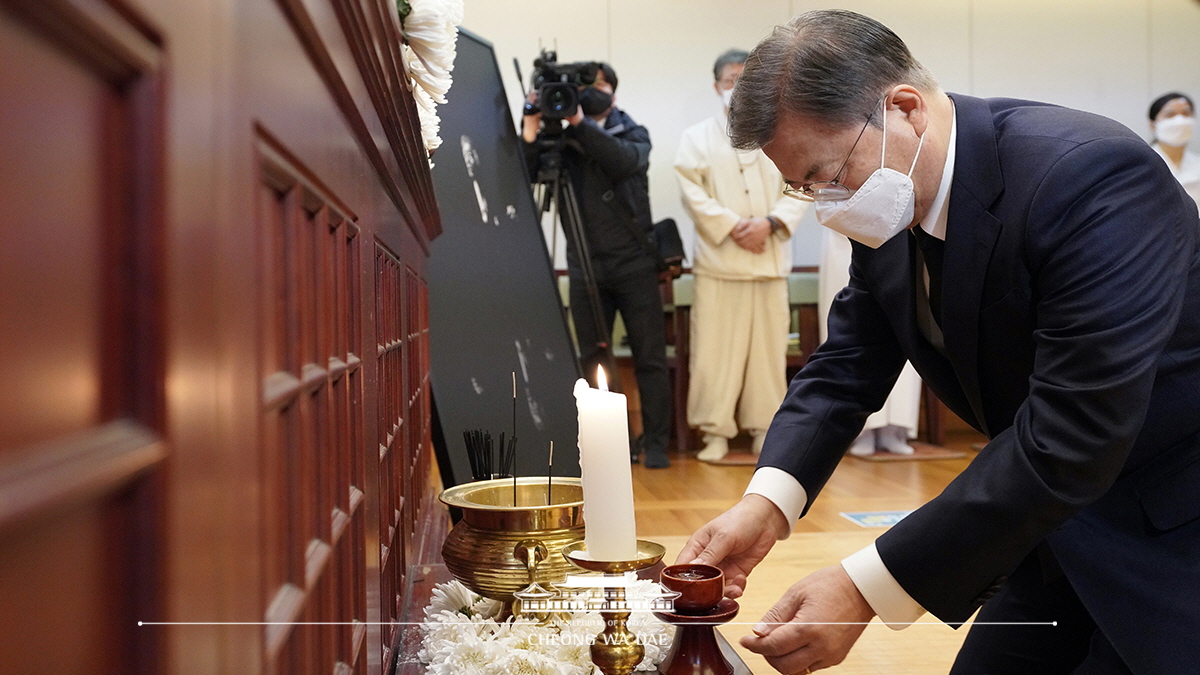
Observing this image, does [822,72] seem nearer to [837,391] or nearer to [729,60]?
[837,391]

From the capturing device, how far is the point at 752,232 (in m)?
4.24

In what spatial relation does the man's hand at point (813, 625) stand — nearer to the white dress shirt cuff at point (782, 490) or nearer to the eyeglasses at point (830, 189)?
the white dress shirt cuff at point (782, 490)

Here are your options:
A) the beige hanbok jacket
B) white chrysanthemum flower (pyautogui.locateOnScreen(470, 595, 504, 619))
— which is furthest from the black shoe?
white chrysanthemum flower (pyautogui.locateOnScreen(470, 595, 504, 619))

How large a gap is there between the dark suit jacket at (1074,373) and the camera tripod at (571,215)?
262 centimetres

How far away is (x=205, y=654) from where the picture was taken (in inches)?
11.6

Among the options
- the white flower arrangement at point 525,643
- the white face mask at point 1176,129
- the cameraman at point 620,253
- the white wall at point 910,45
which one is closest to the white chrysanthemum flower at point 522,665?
the white flower arrangement at point 525,643

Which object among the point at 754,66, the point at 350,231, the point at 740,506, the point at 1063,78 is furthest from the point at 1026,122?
the point at 1063,78

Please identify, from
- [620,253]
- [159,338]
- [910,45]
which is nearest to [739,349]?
[620,253]

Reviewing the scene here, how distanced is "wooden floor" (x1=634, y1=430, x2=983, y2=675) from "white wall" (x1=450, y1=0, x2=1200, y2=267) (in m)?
1.86

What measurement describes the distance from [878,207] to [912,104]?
0.39ft

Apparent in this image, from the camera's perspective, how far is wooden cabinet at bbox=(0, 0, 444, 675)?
214mm

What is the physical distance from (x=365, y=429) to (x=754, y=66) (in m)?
0.62

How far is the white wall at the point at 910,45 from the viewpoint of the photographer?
535 cm

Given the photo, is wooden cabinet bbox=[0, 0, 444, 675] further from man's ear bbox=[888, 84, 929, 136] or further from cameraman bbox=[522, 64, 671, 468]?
cameraman bbox=[522, 64, 671, 468]
